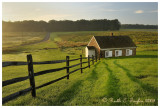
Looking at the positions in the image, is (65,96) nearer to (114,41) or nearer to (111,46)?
(111,46)

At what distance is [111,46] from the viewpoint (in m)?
35.8

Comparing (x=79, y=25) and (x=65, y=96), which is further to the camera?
(x=79, y=25)

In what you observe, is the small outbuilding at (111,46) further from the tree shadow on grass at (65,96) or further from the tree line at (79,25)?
the tree shadow on grass at (65,96)

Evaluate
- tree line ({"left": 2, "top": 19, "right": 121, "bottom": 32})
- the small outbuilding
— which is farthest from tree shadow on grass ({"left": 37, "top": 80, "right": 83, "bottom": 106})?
the small outbuilding

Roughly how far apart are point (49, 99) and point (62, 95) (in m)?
0.66

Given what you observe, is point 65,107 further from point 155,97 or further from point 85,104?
point 155,97

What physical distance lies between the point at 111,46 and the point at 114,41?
2.84 metres

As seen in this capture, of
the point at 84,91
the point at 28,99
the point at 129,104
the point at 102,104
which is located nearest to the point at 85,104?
the point at 102,104

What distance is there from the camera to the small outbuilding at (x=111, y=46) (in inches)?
1339

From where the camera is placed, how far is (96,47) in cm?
3525

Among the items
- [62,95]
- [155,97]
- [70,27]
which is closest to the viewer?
[155,97]

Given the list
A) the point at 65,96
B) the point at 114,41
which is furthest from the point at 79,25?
the point at 65,96

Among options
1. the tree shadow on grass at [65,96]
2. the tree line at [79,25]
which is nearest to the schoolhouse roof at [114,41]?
the tree line at [79,25]

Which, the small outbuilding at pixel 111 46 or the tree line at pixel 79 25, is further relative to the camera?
the small outbuilding at pixel 111 46
